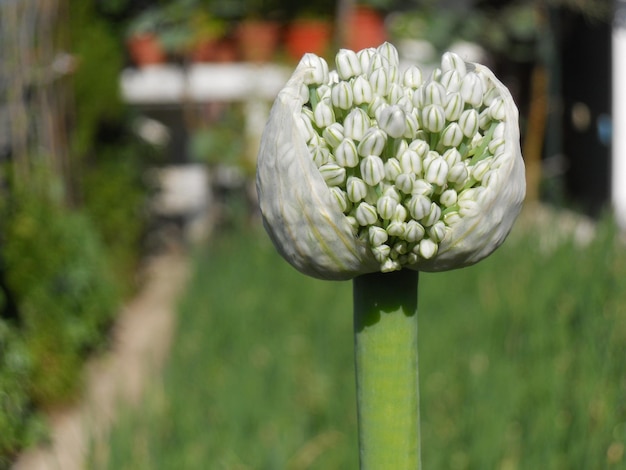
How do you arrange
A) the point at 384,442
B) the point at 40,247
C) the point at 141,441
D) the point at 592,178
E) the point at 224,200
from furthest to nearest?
the point at 592,178, the point at 224,200, the point at 40,247, the point at 141,441, the point at 384,442

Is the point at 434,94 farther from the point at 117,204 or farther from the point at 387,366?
the point at 117,204

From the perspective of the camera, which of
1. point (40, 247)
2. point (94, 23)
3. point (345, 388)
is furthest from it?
point (94, 23)

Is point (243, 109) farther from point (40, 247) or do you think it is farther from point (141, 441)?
point (141, 441)

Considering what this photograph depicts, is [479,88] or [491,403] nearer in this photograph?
[479,88]

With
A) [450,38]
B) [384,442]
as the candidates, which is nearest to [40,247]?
[450,38]

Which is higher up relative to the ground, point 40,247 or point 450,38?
point 450,38

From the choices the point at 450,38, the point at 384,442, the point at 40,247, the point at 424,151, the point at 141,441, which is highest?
the point at 450,38

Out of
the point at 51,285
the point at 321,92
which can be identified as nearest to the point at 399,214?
the point at 321,92
